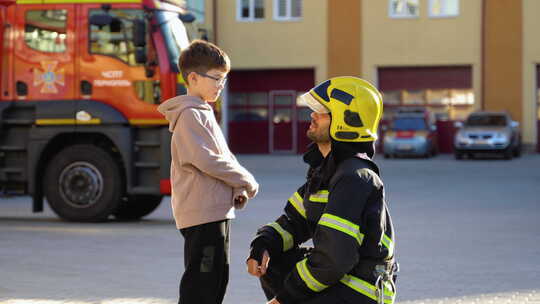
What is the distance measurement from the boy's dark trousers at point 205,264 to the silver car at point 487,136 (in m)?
31.6

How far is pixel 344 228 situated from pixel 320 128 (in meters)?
0.48

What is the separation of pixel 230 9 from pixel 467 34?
916cm

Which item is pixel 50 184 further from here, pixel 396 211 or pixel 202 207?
pixel 202 207

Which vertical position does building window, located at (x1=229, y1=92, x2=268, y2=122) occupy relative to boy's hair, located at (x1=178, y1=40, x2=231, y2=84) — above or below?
below

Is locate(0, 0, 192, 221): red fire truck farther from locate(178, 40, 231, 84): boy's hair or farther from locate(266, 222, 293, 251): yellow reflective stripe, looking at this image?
locate(266, 222, 293, 251): yellow reflective stripe

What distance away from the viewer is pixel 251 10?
42688 mm

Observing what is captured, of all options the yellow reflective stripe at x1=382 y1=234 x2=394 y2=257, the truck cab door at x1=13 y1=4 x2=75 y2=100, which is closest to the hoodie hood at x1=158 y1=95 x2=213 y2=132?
the yellow reflective stripe at x1=382 y1=234 x2=394 y2=257

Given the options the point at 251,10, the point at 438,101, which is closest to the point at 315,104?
the point at 438,101

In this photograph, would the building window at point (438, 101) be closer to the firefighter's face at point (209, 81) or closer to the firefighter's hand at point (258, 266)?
the firefighter's face at point (209, 81)

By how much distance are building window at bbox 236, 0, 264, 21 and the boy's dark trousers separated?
124 feet

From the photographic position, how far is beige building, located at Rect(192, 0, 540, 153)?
40.2 meters

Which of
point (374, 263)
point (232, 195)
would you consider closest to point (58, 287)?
point (232, 195)

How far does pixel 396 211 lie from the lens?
16094 mm

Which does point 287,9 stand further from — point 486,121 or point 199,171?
point 199,171
